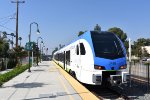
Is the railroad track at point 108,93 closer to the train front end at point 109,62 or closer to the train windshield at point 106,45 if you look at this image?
the train front end at point 109,62

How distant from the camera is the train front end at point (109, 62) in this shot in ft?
56.9

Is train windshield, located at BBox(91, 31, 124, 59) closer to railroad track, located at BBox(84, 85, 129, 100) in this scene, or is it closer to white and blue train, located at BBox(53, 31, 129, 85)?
white and blue train, located at BBox(53, 31, 129, 85)

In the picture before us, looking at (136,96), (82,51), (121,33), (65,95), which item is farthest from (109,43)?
(121,33)

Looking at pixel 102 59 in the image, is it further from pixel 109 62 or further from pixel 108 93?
pixel 108 93

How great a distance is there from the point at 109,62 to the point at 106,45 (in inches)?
52.7

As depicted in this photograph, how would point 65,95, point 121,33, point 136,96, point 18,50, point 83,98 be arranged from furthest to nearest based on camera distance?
point 121,33
point 18,50
point 136,96
point 65,95
point 83,98

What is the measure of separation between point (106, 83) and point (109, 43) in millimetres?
2150

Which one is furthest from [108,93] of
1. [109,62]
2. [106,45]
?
[106,45]

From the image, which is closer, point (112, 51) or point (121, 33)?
point (112, 51)

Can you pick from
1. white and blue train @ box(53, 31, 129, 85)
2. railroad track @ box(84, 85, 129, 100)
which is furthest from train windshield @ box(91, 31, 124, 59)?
railroad track @ box(84, 85, 129, 100)

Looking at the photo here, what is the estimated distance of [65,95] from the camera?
581 inches

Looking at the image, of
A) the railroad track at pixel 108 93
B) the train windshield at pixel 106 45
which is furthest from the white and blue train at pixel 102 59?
the railroad track at pixel 108 93

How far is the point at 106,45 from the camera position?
1845 centimetres

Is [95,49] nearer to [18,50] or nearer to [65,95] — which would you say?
[65,95]
